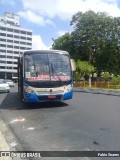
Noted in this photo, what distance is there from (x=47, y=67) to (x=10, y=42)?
10834 cm

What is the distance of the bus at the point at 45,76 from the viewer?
15.2 m

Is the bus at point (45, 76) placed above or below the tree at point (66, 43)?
below

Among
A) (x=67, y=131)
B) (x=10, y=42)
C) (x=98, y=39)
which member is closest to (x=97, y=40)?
(x=98, y=39)

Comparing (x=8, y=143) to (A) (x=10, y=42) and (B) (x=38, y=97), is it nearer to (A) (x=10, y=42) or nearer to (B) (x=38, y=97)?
A: (B) (x=38, y=97)

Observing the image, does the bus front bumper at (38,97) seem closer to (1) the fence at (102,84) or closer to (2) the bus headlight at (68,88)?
(2) the bus headlight at (68,88)

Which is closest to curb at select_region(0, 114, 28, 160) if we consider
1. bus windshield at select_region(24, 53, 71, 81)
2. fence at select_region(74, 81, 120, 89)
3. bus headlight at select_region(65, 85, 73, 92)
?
bus windshield at select_region(24, 53, 71, 81)

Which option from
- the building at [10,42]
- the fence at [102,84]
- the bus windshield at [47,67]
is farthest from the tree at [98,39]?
the building at [10,42]

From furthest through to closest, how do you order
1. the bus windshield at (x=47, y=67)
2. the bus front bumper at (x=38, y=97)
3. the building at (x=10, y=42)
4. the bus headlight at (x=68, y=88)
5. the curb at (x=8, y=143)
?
the building at (x=10, y=42) < the bus headlight at (x=68, y=88) < the bus windshield at (x=47, y=67) < the bus front bumper at (x=38, y=97) < the curb at (x=8, y=143)

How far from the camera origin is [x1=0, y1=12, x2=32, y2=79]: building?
385ft

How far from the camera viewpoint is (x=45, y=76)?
50.5 ft

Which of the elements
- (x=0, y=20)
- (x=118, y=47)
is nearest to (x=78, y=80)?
(x=118, y=47)

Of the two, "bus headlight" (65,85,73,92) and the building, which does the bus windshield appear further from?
the building

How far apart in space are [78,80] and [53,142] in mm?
39431

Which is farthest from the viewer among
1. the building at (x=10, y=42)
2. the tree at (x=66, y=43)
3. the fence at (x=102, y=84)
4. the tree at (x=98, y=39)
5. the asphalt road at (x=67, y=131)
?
the building at (x=10, y=42)
